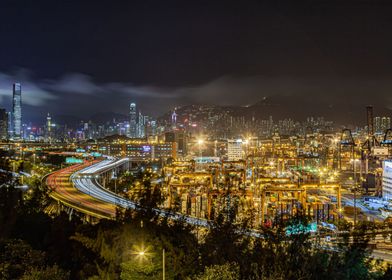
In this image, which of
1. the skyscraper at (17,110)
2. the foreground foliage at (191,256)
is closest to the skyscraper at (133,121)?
the skyscraper at (17,110)

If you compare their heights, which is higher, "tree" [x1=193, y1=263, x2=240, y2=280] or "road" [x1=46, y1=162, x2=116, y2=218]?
"tree" [x1=193, y1=263, x2=240, y2=280]

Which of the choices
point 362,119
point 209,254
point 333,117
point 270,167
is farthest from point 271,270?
point 333,117

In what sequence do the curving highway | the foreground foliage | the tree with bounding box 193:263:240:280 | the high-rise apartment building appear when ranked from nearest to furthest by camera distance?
the tree with bounding box 193:263:240:280 → the foreground foliage → the curving highway → the high-rise apartment building

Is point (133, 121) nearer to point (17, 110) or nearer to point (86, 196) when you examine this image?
point (17, 110)

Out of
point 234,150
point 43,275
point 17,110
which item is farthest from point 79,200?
point 17,110

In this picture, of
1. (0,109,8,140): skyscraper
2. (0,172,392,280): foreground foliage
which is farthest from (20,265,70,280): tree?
(0,109,8,140): skyscraper

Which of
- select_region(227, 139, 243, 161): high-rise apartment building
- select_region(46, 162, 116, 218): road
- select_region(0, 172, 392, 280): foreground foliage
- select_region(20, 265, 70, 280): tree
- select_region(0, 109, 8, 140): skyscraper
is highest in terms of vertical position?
select_region(0, 109, 8, 140): skyscraper

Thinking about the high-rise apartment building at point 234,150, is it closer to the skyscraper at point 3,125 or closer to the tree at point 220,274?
the tree at point 220,274

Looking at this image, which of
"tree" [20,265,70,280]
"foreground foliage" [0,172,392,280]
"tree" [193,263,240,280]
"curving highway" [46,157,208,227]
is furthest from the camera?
"curving highway" [46,157,208,227]

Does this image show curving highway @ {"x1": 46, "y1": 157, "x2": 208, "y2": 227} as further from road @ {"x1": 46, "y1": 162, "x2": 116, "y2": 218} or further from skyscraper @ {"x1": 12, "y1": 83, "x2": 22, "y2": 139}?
skyscraper @ {"x1": 12, "y1": 83, "x2": 22, "y2": 139}

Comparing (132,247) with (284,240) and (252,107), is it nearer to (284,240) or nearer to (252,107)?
(284,240)
